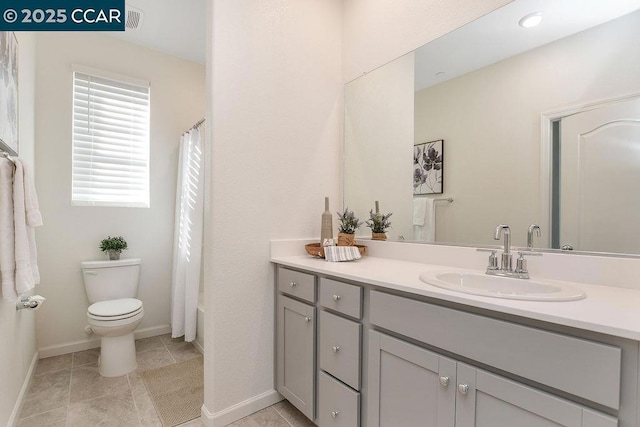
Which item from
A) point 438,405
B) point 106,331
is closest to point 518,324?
point 438,405

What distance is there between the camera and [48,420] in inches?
63.4

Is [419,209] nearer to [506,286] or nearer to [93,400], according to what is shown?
[506,286]

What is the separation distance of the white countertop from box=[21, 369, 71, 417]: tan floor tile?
179 cm

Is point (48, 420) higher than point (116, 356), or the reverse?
point (116, 356)

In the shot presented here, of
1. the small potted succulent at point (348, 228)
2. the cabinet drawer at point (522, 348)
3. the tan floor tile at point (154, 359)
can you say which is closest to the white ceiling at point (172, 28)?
the small potted succulent at point (348, 228)

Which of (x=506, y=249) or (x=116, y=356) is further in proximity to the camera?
(x=116, y=356)

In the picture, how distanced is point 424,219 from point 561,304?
868 millimetres

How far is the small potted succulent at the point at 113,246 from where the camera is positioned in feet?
8.02

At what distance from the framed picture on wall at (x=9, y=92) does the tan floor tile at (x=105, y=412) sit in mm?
1433

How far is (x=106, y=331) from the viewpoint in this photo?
2008mm

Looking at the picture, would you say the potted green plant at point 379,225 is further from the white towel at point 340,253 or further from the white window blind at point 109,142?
the white window blind at point 109,142

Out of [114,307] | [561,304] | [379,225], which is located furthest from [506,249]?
[114,307]

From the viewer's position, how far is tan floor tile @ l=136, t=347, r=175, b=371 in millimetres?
2196

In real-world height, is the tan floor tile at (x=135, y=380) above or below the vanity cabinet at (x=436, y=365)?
below
